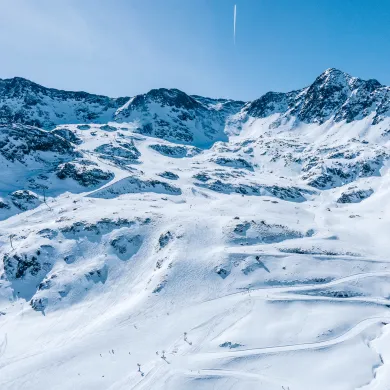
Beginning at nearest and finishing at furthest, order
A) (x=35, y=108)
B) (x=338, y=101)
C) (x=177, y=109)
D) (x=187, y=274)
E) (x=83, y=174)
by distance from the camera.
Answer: (x=187, y=274), (x=83, y=174), (x=338, y=101), (x=35, y=108), (x=177, y=109)

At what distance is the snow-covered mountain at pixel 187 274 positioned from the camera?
26.5 m

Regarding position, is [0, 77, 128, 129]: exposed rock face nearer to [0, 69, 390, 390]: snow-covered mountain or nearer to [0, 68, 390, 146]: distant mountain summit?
[0, 68, 390, 146]: distant mountain summit

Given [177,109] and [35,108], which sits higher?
[177,109]

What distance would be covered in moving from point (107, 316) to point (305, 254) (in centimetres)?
2912

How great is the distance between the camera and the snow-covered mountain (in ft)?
86.8

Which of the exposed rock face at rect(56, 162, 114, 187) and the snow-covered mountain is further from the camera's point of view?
the exposed rock face at rect(56, 162, 114, 187)

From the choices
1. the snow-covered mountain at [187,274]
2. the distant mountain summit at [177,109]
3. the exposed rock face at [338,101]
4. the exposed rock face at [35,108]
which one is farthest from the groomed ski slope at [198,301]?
the exposed rock face at [35,108]

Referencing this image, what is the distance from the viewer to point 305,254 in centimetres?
4484

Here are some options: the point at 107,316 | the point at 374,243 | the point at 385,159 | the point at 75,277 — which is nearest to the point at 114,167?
the point at 75,277

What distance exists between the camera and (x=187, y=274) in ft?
135

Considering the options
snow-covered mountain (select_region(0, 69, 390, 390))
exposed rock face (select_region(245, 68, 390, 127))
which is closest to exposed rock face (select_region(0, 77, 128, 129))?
snow-covered mountain (select_region(0, 69, 390, 390))

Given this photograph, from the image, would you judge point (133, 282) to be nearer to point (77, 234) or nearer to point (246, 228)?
point (77, 234)

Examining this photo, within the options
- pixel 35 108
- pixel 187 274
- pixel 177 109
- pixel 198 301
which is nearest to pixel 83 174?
pixel 187 274

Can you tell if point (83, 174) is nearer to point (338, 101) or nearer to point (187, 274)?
point (187, 274)
